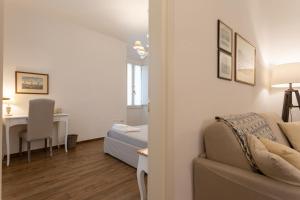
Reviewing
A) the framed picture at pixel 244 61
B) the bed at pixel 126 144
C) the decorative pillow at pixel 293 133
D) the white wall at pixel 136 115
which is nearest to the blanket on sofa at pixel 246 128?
the decorative pillow at pixel 293 133

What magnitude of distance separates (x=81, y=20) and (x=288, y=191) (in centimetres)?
423

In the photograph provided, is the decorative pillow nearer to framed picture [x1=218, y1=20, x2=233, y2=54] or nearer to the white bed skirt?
framed picture [x1=218, y1=20, x2=233, y2=54]

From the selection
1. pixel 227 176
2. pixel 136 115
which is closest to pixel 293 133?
pixel 227 176

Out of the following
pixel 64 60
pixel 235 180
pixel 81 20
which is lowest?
pixel 235 180

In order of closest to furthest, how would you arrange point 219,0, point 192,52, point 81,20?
1. point 192,52
2. point 219,0
3. point 81,20

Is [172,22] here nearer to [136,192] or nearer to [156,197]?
[156,197]

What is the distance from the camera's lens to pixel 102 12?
3.44 meters

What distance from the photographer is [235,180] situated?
1106 millimetres

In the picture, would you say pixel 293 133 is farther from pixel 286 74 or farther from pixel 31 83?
pixel 31 83

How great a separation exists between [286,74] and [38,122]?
3934 millimetres

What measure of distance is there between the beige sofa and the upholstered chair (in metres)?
2.71

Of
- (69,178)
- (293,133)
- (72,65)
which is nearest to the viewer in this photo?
(293,133)

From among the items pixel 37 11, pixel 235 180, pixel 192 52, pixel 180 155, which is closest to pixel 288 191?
pixel 235 180

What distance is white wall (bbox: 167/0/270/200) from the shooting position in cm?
119
